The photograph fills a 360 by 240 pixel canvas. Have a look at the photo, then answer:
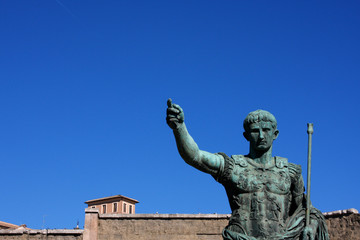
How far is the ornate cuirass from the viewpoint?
652 centimetres

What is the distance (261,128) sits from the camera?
6801mm

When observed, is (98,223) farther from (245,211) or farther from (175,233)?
(245,211)

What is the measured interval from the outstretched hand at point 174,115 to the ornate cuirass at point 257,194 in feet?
2.53

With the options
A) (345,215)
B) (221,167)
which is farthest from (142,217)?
(221,167)

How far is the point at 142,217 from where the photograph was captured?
28984mm

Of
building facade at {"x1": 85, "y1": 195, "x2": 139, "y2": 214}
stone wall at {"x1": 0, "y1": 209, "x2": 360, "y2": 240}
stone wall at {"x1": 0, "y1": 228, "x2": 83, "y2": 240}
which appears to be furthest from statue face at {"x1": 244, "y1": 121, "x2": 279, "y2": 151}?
building facade at {"x1": 85, "y1": 195, "x2": 139, "y2": 214}

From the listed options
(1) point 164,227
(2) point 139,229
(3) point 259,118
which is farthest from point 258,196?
(2) point 139,229

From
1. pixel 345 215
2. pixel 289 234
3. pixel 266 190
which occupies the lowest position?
pixel 289 234

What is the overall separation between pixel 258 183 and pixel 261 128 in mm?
560

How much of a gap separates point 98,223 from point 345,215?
425 inches

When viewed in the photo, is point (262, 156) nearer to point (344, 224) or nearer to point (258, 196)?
point (258, 196)

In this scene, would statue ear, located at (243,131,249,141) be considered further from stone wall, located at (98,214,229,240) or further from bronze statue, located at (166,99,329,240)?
stone wall, located at (98,214,229,240)

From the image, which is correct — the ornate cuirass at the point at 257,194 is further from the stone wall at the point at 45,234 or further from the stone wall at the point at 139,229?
the stone wall at the point at 45,234

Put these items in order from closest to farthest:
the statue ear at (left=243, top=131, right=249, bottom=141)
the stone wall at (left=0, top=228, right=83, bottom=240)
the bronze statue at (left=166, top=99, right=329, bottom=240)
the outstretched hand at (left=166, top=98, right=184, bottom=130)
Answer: the outstretched hand at (left=166, top=98, right=184, bottom=130)
the bronze statue at (left=166, top=99, right=329, bottom=240)
the statue ear at (left=243, top=131, right=249, bottom=141)
the stone wall at (left=0, top=228, right=83, bottom=240)
